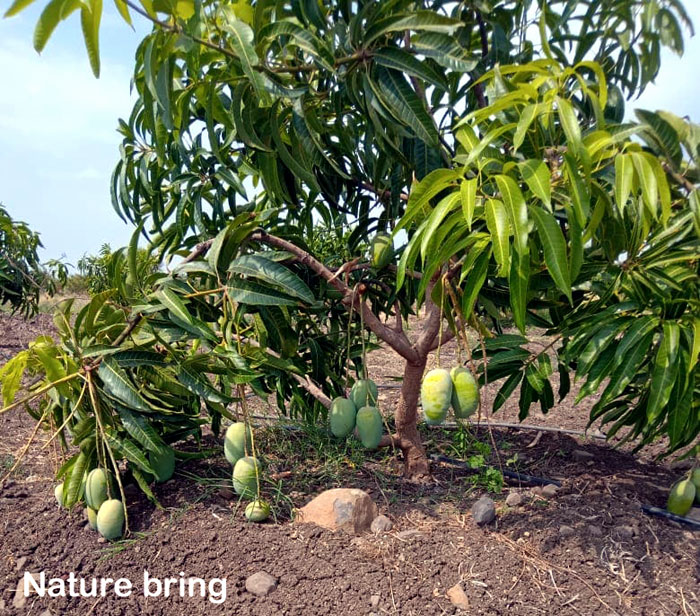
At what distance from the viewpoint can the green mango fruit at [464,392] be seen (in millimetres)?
1361

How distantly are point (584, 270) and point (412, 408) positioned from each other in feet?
2.59

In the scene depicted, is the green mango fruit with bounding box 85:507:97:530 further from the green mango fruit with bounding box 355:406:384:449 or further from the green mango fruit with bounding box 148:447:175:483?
the green mango fruit with bounding box 355:406:384:449

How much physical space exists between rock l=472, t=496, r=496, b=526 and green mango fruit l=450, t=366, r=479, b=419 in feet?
1.44

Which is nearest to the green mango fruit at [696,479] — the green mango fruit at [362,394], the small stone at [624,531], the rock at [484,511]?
the small stone at [624,531]

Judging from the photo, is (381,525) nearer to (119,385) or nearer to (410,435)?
(410,435)

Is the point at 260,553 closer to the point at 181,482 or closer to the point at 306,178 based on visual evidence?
the point at 181,482

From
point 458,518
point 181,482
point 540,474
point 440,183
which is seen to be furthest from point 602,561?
point 181,482

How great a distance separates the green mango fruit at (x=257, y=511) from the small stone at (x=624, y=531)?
94cm

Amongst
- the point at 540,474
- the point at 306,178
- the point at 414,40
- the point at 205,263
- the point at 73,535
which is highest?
the point at 414,40

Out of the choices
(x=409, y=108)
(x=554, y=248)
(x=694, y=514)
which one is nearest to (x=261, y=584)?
(x=554, y=248)

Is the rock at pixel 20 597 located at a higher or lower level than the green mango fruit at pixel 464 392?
lower

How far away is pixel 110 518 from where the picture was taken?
1492 mm

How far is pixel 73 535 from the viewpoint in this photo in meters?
1.61

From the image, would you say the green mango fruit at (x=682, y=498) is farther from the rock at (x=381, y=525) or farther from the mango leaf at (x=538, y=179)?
the mango leaf at (x=538, y=179)
